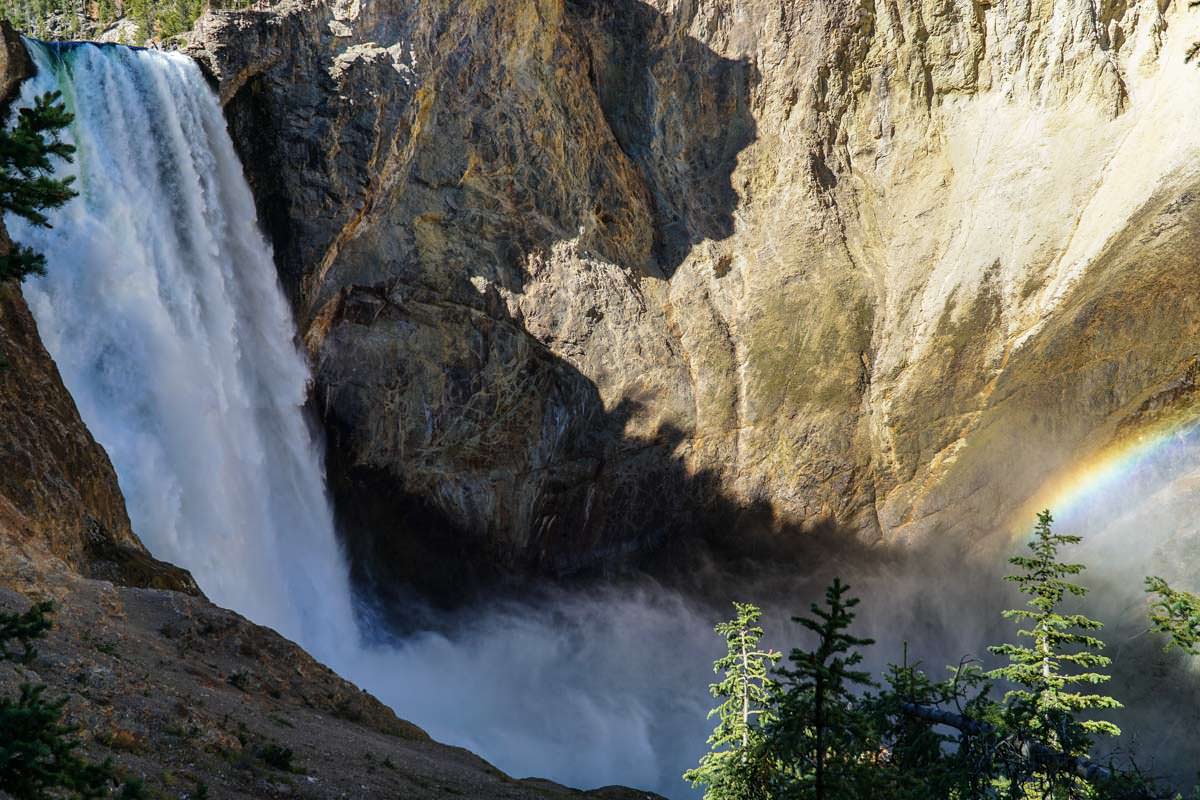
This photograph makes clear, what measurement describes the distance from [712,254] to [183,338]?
1798 centimetres

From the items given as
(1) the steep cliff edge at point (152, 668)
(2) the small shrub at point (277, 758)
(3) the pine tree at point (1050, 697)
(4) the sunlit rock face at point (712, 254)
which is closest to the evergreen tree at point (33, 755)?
(1) the steep cliff edge at point (152, 668)

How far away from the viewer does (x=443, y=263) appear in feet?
97.8

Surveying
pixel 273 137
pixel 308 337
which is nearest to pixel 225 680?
pixel 308 337

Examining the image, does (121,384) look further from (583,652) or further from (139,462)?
(583,652)

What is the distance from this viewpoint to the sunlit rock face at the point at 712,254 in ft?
92.9

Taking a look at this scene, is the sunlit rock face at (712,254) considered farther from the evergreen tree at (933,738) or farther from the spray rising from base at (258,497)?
the evergreen tree at (933,738)

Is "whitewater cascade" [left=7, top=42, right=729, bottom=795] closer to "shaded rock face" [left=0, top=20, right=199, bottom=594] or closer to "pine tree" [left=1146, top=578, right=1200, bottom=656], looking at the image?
"shaded rock face" [left=0, top=20, right=199, bottom=594]

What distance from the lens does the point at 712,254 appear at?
3319 centimetres

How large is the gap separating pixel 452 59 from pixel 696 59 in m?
9.52

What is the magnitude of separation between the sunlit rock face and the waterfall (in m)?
1.66

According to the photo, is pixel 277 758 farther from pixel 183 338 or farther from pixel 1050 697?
pixel 183 338

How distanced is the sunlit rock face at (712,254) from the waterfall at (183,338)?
5.44ft

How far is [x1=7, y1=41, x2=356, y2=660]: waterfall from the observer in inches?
860

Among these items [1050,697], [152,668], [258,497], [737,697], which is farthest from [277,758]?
[258,497]
